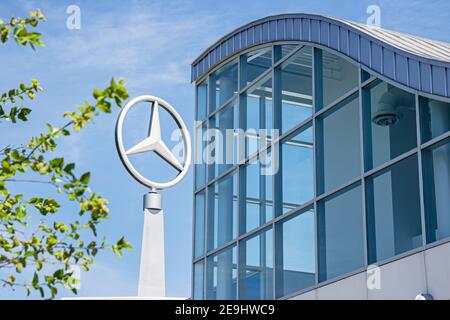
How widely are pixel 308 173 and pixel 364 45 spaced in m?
2.77

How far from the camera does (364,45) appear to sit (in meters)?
16.5

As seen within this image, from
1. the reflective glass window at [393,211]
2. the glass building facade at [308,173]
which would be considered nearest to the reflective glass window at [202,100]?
the glass building facade at [308,173]

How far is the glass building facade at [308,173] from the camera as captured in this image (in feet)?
46.3

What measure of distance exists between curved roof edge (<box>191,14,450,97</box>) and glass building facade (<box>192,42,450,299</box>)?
0.20 metres

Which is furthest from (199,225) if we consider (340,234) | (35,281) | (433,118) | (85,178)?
(85,178)

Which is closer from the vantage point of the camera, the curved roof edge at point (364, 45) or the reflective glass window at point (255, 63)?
the curved roof edge at point (364, 45)

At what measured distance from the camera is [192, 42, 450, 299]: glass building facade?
555 inches

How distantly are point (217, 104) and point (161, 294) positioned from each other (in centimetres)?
1236

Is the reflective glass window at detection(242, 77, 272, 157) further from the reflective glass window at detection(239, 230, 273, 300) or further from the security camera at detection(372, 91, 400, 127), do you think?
the security camera at detection(372, 91, 400, 127)

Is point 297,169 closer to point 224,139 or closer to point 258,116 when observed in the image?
point 258,116

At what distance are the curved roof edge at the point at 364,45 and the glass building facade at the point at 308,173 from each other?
0.20m

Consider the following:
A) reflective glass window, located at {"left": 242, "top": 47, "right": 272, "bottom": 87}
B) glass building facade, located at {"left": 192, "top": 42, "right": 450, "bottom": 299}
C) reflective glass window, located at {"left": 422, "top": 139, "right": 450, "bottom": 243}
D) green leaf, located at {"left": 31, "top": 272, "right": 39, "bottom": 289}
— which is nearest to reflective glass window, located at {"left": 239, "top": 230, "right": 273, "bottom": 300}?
glass building facade, located at {"left": 192, "top": 42, "right": 450, "bottom": 299}

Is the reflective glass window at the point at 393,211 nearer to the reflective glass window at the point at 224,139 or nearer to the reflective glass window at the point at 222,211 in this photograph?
the reflective glass window at the point at 222,211
